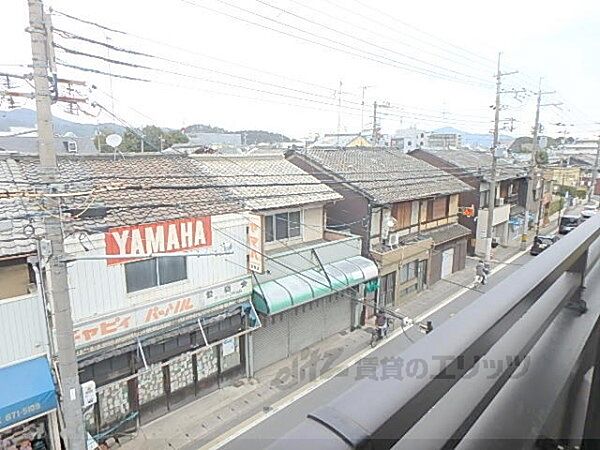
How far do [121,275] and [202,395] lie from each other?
334 cm

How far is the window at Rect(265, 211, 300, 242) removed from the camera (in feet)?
34.1

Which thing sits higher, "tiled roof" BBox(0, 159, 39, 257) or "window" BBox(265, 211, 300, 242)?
"tiled roof" BBox(0, 159, 39, 257)

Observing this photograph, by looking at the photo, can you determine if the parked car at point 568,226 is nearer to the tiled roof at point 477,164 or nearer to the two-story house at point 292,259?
the tiled roof at point 477,164

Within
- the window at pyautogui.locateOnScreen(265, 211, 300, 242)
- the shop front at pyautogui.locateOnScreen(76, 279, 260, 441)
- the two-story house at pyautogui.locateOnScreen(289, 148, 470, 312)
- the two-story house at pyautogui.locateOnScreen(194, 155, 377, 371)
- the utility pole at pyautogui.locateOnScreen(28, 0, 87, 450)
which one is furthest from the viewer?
the two-story house at pyautogui.locateOnScreen(289, 148, 470, 312)

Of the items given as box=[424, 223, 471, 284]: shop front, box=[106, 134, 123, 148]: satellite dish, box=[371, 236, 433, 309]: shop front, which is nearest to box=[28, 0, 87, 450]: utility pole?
box=[106, 134, 123, 148]: satellite dish

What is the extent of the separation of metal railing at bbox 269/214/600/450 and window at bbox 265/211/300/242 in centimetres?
920

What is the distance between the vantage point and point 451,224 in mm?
17594

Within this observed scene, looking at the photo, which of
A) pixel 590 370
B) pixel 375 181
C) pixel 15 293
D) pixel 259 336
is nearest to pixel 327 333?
pixel 259 336

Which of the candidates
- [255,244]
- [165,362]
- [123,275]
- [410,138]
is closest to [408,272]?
[255,244]

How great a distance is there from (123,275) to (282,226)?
174 inches

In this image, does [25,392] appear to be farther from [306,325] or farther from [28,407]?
[306,325]

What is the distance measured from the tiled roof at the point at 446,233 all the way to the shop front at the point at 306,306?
4704 mm

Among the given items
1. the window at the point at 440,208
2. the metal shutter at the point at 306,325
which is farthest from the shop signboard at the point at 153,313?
the window at the point at 440,208

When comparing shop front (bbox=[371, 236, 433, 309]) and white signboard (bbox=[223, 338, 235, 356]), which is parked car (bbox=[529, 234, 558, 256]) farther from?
white signboard (bbox=[223, 338, 235, 356])
